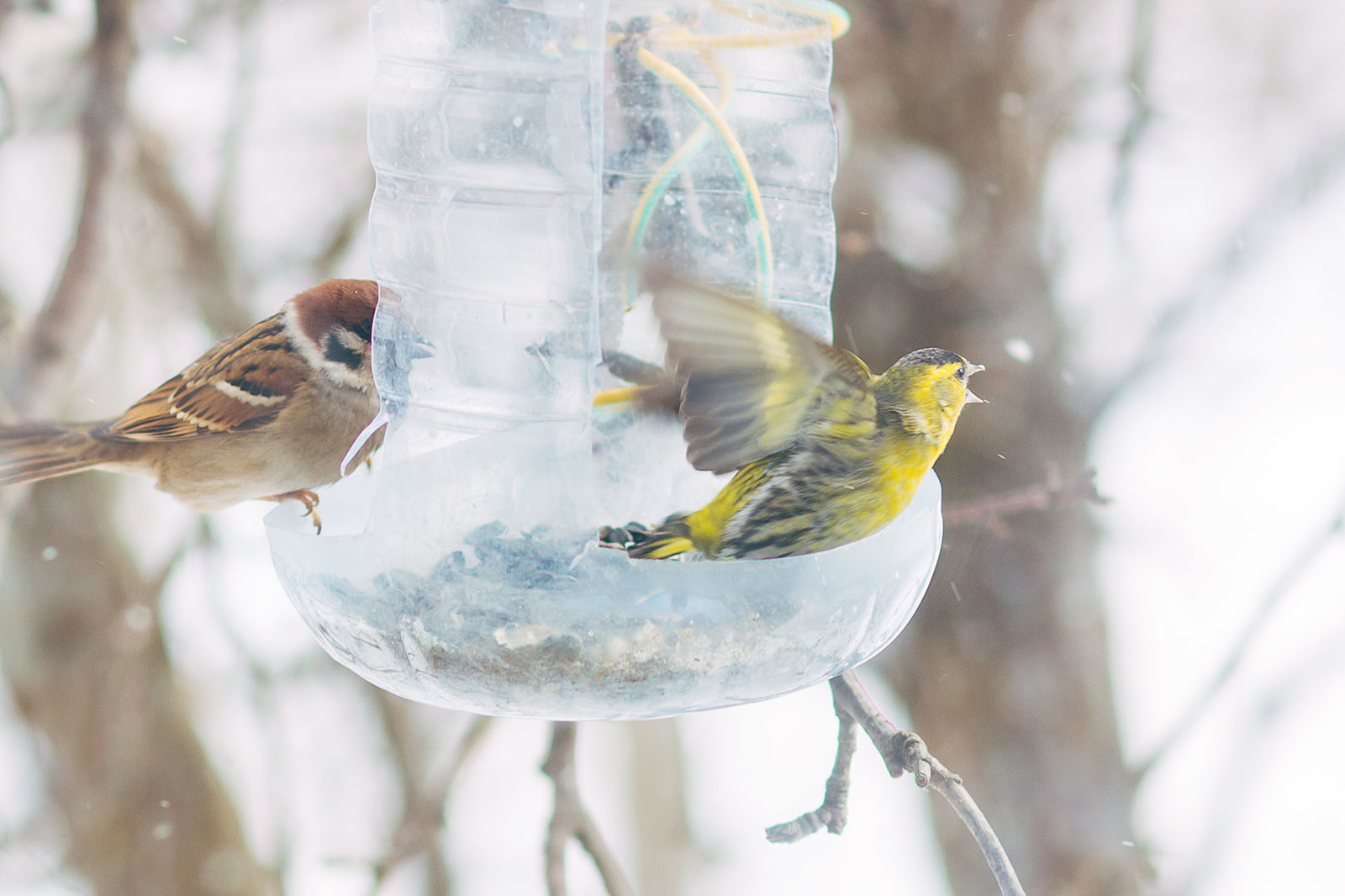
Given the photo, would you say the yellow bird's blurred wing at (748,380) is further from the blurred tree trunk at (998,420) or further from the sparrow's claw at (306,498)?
the blurred tree trunk at (998,420)

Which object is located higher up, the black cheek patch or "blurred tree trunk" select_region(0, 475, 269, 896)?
the black cheek patch

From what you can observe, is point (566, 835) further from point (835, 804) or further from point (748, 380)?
point (748, 380)

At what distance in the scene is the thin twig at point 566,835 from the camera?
8.45 feet

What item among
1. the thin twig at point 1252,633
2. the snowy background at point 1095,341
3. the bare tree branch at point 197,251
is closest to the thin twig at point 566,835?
the thin twig at point 1252,633

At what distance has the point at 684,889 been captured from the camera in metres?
6.75

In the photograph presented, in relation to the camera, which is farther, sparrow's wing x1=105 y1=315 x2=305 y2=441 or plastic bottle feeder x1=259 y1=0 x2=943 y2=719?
sparrow's wing x1=105 y1=315 x2=305 y2=441

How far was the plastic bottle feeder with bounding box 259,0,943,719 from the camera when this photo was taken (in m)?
1.72

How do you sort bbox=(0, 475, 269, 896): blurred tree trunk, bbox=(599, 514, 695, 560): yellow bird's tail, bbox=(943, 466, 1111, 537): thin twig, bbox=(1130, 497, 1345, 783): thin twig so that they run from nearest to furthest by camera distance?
bbox=(599, 514, 695, 560): yellow bird's tail
bbox=(943, 466, 1111, 537): thin twig
bbox=(1130, 497, 1345, 783): thin twig
bbox=(0, 475, 269, 896): blurred tree trunk

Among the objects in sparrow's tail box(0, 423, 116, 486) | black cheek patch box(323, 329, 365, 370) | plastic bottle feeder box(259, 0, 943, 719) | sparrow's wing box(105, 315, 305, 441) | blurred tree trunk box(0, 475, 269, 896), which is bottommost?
blurred tree trunk box(0, 475, 269, 896)

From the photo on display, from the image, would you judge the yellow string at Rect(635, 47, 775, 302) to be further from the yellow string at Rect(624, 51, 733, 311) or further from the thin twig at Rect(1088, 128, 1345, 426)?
the thin twig at Rect(1088, 128, 1345, 426)

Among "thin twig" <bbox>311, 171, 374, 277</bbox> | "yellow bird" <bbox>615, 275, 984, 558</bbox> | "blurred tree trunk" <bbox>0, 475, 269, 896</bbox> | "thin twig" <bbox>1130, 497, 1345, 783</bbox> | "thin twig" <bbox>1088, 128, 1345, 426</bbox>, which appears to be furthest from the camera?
"thin twig" <bbox>311, 171, 374, 277</bbox>

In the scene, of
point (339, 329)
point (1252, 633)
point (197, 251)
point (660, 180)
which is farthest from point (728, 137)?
point (197, 251)

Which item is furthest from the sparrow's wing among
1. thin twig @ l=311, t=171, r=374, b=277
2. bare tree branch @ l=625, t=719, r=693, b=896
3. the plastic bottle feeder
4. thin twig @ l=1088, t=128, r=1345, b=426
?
bare tree branch @ l=625, t=719, r=693, b=896

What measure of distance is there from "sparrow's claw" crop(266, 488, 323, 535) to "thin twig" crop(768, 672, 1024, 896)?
1.04 meters
